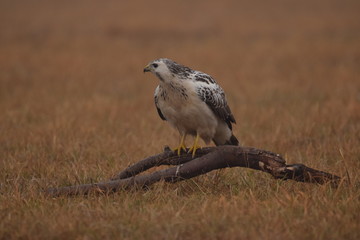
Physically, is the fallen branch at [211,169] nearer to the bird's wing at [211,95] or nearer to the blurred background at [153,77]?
the bird's wing at [211,95]

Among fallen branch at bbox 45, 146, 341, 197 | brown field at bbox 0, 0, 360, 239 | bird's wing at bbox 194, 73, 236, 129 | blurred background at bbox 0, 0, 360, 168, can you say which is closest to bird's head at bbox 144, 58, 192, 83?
bird's wing at bbox 194, 73, 236, 129

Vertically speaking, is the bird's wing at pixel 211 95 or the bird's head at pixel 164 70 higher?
the bird's head at pixel 164 70

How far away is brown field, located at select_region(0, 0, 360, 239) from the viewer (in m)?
4.38

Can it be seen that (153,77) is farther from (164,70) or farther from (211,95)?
(164,70)

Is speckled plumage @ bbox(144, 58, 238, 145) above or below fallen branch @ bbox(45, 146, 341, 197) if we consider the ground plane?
above

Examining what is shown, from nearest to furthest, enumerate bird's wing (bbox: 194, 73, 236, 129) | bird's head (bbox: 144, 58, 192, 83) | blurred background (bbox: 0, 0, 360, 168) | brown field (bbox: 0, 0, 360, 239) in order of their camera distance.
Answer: brown field (bbox: 0, 0, 360, 239) → bird's head (bbox: 144, 58, 192, 83) → bird's wing (bbox: 194, 73, 236, 129) → blurred background (bbox: 0, 0, 360, 168)

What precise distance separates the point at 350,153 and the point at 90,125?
388cm

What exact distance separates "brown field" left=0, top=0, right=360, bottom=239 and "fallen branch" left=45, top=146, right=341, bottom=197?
11 cm

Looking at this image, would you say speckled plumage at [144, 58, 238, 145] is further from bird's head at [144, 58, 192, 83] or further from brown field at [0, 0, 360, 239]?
brown field at [0, 0, 360, 239]

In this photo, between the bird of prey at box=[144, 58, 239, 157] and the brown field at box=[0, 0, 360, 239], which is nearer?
the brown field at box=[0, 0, 360, 239]

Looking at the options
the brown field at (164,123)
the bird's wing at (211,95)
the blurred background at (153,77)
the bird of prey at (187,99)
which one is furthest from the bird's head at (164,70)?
the blurred background at (153,77)

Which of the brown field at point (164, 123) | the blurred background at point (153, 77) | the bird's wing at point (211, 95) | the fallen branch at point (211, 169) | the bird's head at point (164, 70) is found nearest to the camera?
the brown field at point (164, 123)

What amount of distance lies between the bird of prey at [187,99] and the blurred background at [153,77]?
1268 millimetres

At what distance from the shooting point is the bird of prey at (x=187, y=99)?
5.56 metres
